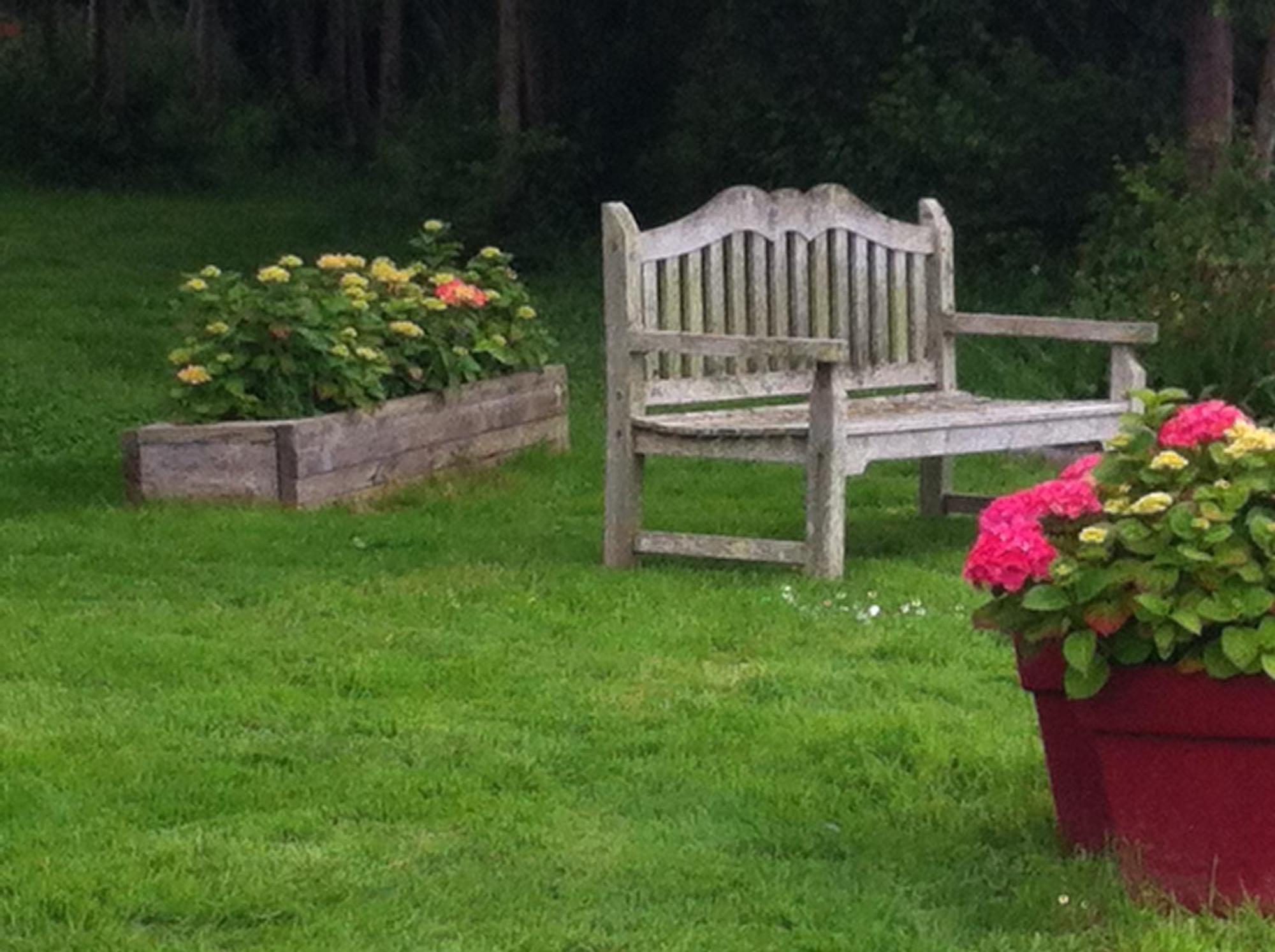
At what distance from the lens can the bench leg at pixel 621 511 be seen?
8.44 m

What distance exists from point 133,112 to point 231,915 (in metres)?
24.3

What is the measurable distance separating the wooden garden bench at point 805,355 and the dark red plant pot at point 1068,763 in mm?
3141

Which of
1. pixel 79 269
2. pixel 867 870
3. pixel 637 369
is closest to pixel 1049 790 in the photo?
pixel 867 870

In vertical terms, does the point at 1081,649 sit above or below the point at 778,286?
below

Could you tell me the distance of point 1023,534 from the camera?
4578 mm

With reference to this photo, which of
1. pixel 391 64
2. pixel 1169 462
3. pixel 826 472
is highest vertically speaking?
pixel 391 64

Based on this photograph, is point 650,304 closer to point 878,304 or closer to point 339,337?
point 878,304

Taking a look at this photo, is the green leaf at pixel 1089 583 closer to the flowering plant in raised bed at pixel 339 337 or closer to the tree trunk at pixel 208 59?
the flowering plant in raised bed at pixel 339 337

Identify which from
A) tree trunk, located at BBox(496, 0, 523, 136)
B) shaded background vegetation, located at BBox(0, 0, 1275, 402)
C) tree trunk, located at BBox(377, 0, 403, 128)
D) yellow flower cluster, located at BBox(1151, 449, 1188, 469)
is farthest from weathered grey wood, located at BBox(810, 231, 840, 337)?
tree trunk, located at BBox(377, 0, 403, 128)

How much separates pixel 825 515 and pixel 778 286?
126 cm

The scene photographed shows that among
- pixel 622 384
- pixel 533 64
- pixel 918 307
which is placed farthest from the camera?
pixel 533 64

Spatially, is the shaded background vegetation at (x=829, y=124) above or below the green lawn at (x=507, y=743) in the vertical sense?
above

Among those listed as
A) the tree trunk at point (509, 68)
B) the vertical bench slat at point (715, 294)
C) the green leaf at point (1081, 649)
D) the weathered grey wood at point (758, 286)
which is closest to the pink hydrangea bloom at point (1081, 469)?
the green leaf at point (1081, 649)

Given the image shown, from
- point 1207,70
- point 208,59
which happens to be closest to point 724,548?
point 1207,70
